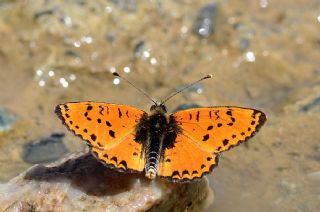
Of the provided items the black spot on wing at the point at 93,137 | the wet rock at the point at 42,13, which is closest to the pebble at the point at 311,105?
the black spot on wing at the point at 93,137

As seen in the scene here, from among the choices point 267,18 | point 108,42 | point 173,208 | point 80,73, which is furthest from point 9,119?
point 267,18

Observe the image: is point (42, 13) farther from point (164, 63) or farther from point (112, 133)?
point (112, 133)

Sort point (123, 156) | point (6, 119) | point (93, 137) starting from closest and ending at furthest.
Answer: point (123, 156)
point (93, 137)
point (6, 119)

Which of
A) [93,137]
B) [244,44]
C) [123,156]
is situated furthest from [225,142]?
[244,44]

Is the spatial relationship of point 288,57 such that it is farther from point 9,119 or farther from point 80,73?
point 9,119

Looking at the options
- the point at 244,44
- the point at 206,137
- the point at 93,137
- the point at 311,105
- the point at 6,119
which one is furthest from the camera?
the point at 244,44

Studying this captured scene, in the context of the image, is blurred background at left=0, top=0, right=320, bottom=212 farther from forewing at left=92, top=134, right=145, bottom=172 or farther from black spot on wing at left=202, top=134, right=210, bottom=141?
forewing at left=92, top=134, right=145, bottom=172
